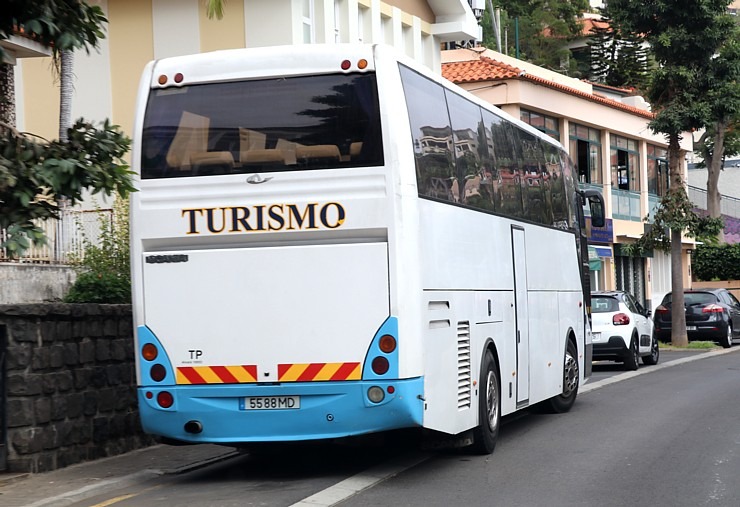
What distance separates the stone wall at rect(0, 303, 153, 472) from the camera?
11.2m

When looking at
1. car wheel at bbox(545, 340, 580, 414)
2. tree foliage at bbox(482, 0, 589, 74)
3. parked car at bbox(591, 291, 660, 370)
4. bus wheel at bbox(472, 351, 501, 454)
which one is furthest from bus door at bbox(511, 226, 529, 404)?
tree foliage at bbox(482, 0, 589, 74)

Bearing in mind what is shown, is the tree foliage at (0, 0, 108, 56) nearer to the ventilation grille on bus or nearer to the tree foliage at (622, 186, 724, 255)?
the ventilation grille on bus

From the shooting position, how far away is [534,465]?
11.5 meters

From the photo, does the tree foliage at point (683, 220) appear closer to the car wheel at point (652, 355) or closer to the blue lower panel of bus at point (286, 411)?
the car wheel at point (652, 355)

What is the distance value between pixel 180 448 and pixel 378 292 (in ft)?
13.9

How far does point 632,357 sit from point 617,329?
0.66 metres

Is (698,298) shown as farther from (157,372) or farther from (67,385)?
(157,372)

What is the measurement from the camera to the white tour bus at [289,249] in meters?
10.4

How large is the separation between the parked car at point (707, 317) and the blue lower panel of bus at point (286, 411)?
89.5ft

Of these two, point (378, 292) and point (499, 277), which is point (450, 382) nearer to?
point (378, 292)

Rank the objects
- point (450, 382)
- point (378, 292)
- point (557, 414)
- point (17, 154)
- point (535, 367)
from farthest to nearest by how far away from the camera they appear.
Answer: point (557, 414) < point (535, 367) < point (450, 382) < point (378, 292) < point (17, 154)

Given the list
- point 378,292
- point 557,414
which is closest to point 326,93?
point 378,292

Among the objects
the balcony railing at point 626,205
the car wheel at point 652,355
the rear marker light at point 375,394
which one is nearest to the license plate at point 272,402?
the rear marker light at point 375,394

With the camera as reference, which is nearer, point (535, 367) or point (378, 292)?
point (378, 292)
